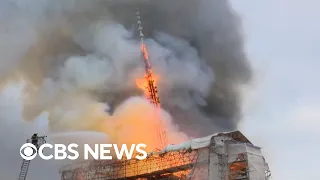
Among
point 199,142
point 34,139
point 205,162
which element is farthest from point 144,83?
point 34,139

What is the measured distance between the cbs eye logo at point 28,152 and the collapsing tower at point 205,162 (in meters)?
7.53

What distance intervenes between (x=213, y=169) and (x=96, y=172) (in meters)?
11.9

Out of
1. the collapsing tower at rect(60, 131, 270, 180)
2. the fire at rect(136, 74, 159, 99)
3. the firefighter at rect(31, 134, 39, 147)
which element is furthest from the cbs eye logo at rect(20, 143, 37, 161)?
the fire at rect(136, 74, 159, 99)

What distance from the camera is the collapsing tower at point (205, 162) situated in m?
46.8

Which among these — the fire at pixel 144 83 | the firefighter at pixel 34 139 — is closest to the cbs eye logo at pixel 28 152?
the firefighter at pixel 34 139

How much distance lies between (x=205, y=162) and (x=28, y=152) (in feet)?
51.2

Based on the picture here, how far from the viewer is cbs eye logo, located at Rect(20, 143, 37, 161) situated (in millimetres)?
49344

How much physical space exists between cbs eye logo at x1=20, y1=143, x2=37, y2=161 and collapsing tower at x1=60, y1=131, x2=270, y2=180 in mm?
7526

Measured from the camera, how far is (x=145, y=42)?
6038 cm

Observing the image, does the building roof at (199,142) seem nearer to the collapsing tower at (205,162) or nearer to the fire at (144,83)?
the collapsing tower at (205,162)

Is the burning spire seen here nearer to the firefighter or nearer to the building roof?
the building roof

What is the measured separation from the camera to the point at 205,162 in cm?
4706

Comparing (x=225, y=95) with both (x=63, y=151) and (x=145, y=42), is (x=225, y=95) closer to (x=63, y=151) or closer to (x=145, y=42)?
(x=145, y=42)

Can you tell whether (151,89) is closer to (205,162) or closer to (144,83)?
(144,83)
